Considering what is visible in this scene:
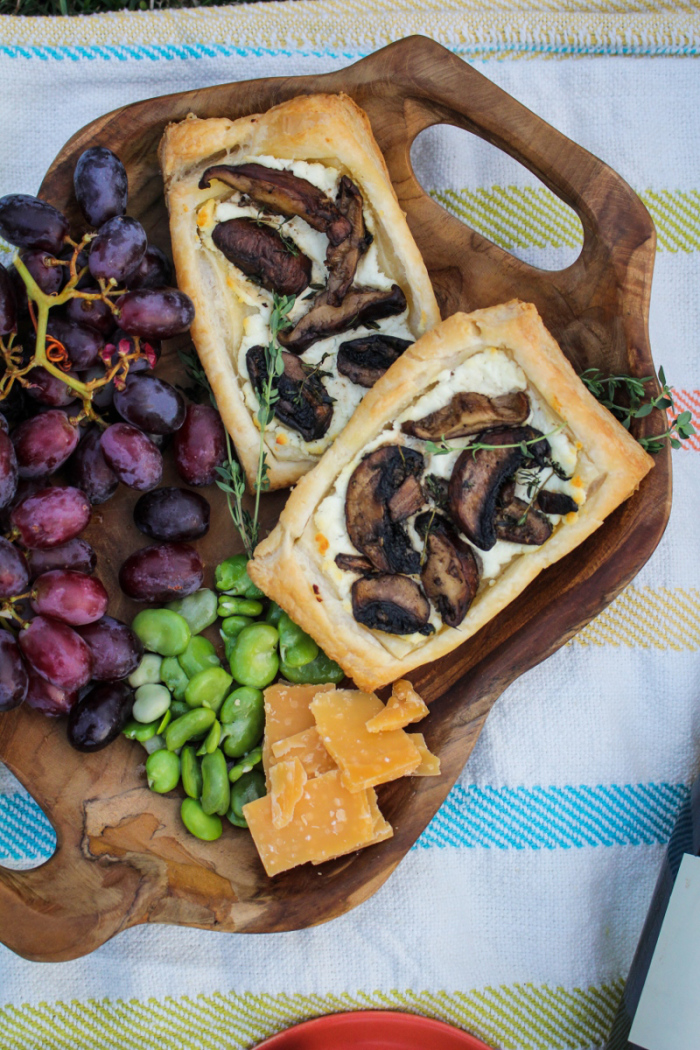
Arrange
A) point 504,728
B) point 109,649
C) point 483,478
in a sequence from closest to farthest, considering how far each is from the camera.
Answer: point 483,478
point 109,649
point 504,728

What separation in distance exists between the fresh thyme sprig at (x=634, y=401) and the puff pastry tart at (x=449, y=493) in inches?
4.1

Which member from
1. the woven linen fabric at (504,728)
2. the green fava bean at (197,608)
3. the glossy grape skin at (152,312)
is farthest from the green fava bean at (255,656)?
the glossy grape skin at (152,312)

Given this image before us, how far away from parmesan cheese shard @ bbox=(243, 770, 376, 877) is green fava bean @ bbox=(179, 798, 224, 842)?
0.60 feet

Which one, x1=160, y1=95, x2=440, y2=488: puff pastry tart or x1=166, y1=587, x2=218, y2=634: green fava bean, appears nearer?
x1=160, y1=95, x2=440, y2=488: puff pastry tart

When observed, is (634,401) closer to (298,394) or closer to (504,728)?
(298,394)

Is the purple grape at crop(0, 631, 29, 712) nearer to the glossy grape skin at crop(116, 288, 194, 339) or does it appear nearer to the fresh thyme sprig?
the glossy grape skin at crop(116, 288, 194, 339)

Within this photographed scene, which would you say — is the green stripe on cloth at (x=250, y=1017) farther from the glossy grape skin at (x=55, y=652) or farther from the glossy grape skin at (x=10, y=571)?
the glossy grape skin at (x=10, y=571)

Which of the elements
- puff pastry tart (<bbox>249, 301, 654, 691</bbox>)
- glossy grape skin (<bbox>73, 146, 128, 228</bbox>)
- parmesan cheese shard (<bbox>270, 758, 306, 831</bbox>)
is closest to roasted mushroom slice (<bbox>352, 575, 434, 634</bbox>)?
puff pastry tart (<bbox>249, 301, 654, 691</bbox>)

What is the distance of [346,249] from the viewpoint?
3039 mm

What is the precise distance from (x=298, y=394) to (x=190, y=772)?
1.44 m

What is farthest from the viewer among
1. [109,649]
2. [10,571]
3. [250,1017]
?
[250,1017]

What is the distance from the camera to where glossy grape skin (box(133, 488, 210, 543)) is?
3064 millimetres

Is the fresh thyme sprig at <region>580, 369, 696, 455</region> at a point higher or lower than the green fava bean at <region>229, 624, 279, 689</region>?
higher

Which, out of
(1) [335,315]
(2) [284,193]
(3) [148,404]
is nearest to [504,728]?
(1) [335,315]
